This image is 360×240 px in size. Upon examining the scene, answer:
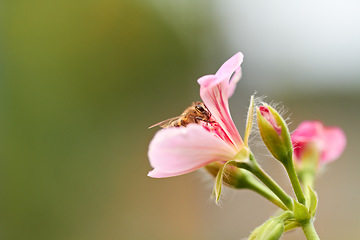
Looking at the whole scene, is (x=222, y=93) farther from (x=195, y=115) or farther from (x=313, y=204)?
(x=313, y=204)

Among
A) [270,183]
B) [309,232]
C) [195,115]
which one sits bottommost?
[309,232]

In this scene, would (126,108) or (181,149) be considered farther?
(126,108)

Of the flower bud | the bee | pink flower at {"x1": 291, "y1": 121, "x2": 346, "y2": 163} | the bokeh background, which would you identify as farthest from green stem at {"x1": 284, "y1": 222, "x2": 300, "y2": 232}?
the bokeh background

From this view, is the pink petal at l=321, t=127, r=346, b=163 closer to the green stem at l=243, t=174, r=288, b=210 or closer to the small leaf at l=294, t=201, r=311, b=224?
the green stem at l=243, t=174, r=288, b=210

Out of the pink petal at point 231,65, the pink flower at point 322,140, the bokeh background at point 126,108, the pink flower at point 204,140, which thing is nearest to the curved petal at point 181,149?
the pink flower at point 204,140

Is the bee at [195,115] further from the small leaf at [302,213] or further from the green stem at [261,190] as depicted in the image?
the small leaf at [302,213]

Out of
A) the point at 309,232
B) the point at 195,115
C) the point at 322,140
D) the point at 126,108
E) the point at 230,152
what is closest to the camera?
the point at 309,232

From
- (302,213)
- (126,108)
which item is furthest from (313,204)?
(126,108)
